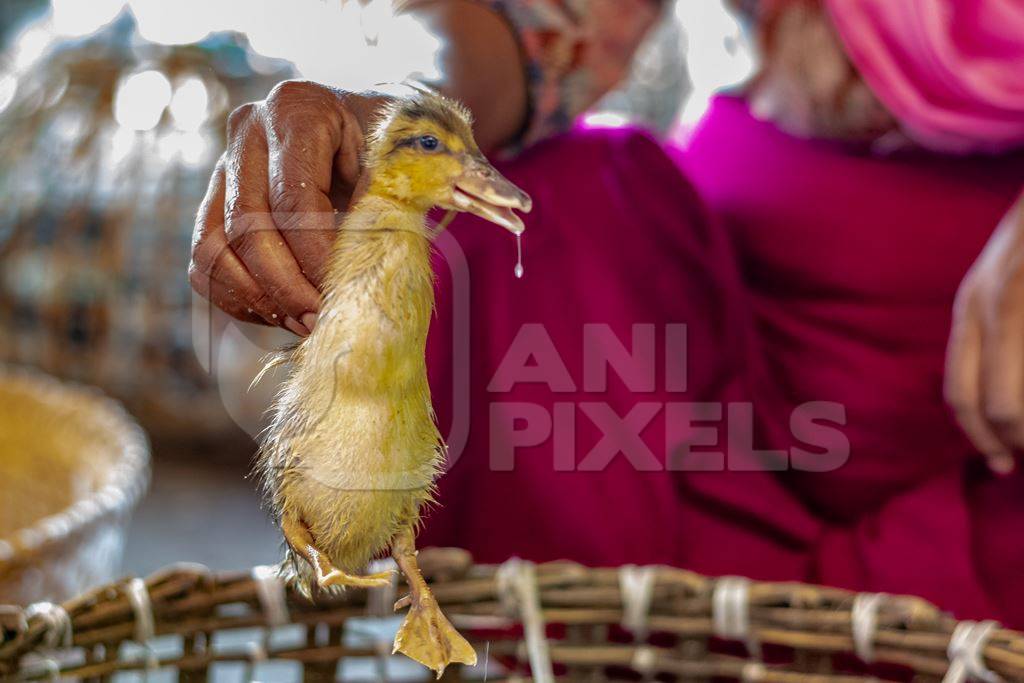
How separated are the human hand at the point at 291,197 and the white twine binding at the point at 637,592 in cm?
27

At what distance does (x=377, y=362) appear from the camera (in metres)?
0.18

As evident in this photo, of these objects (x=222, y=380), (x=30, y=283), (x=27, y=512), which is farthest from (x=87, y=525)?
(x=30, y=283)

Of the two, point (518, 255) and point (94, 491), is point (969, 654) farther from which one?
point (94, 491)

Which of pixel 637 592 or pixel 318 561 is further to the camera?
pixel 637 592

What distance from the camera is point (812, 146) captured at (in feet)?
1.68

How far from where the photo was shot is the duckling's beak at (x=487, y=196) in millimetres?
179

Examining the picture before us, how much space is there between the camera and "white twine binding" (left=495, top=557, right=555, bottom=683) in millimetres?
418

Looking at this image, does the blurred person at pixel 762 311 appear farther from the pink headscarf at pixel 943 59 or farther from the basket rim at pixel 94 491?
the basket rim at pixel 94 491

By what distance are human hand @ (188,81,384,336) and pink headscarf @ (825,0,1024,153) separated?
0.33 m

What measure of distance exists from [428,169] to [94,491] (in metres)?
0.58

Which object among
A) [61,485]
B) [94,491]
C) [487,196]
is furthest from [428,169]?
[61,485]

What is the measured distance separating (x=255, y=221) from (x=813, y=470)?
0.40 meters

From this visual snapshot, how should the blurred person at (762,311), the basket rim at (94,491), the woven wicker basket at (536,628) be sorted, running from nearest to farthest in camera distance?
the blurred person at (762,311), the woven wicker basket at (536,628), the basket rim at (94,491)

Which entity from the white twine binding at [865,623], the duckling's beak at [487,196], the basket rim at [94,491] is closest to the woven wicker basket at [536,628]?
the white twine binding at [865,623]
